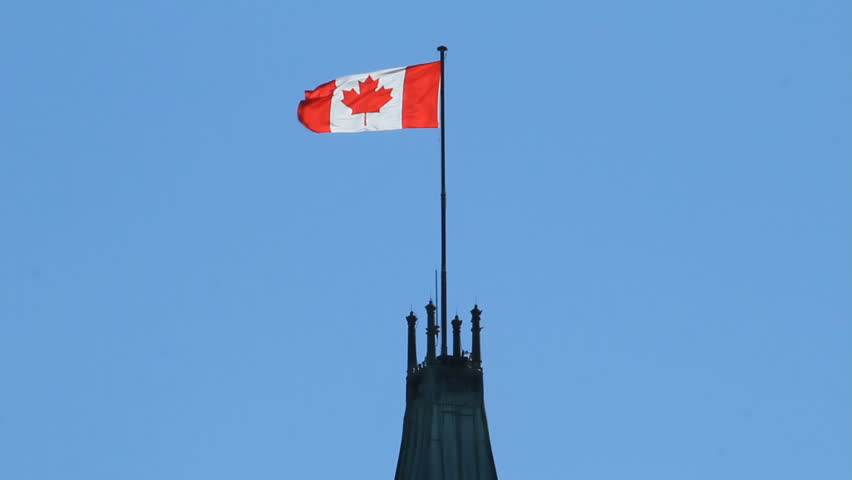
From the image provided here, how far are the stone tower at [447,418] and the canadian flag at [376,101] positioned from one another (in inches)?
419

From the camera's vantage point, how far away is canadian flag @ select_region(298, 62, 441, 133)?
8444 cm

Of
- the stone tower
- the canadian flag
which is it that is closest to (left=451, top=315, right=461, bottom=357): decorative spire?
the stone tower

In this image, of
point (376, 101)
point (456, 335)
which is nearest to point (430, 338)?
point (456, 335)

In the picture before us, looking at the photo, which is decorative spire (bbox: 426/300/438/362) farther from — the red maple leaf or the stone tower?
the red maple leaf

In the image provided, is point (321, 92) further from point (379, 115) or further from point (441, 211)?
point (441, 211)

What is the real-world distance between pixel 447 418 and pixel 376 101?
16.6 meters

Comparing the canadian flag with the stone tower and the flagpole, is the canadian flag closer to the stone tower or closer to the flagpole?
the flagpole

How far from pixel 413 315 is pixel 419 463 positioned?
335 inches

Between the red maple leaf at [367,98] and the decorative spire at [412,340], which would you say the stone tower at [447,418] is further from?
the red maple leaf at [367,98]

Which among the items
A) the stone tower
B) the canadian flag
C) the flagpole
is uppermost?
the canadian flag

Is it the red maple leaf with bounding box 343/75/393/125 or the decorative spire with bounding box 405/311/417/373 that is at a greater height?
the red maple leaf with bounding box 343/75/393/125

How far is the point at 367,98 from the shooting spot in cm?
8469

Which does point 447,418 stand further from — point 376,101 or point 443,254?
point 376,101

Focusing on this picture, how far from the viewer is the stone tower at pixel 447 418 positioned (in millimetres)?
85250
